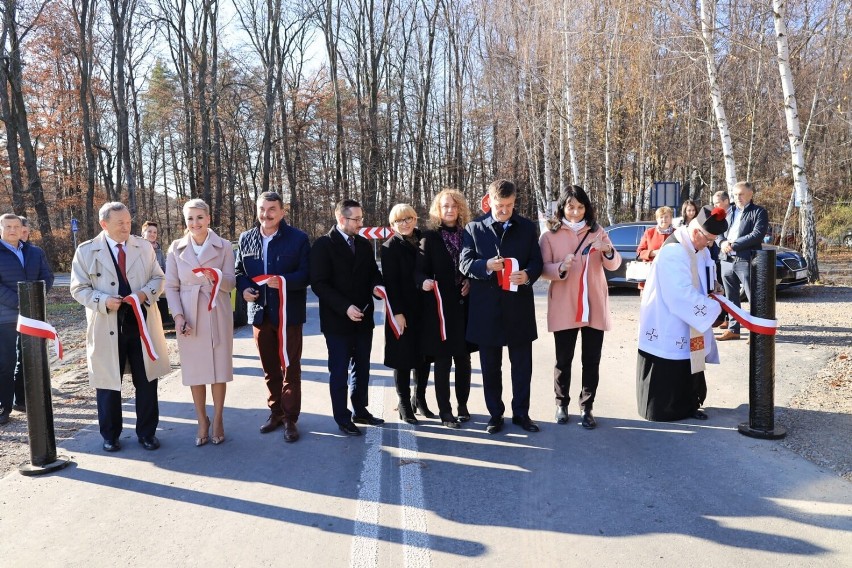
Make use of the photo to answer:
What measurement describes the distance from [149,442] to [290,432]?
1176mm

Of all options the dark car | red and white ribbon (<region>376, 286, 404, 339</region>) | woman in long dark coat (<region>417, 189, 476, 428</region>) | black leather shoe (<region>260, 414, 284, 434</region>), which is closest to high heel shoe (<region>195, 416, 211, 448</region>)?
black leather shoe (<region>260, 414, 284, 434</region>)

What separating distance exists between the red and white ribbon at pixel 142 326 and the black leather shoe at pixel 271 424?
3.64 ft

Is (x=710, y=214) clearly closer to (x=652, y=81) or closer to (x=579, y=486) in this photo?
(x=579, y=486)

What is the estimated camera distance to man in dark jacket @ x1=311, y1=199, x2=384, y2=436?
5379 millimetres

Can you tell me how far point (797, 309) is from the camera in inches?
455

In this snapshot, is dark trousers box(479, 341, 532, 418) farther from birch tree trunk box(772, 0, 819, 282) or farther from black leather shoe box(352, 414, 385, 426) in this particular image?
birch tree trunk box(772, 0, 819, 282)

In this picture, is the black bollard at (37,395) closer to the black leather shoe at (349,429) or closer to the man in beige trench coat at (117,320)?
the man in beige trench coat at (117,320)

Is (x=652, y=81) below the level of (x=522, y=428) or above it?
above

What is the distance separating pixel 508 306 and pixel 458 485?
163 centimetres

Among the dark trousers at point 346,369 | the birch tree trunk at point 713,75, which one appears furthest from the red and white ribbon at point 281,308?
the birch tree trunk at point 713,75

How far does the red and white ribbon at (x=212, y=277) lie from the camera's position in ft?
17.1

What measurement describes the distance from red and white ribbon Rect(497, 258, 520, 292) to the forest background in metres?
15.0

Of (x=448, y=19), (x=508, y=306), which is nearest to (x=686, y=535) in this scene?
(x=508, y=306)

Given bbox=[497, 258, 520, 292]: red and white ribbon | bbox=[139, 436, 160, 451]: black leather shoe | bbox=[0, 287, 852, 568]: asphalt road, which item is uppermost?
bbox=[497, 258, 520, 292]: red and white ribbon
